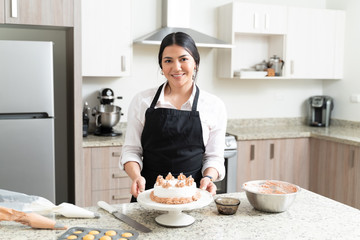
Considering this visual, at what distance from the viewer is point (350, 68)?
436 cm

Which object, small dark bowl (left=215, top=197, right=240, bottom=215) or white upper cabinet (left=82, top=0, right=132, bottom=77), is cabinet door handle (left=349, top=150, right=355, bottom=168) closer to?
white upper cabinet (left=82, top=0, right=132, bottom=77)

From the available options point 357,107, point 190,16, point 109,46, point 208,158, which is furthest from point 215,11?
point 208,158

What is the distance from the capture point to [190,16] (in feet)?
13.4

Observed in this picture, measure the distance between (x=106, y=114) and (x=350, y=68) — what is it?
247cm

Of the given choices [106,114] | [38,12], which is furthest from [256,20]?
[38,12]

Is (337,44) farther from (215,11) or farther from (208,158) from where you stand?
(208,158)

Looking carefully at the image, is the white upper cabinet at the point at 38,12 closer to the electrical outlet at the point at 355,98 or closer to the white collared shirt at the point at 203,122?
the white collared shirt at the point at 203,122

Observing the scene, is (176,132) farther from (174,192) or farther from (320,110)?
(320,110)

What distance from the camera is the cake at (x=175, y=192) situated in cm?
152

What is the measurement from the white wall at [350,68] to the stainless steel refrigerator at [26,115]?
2.91 metres

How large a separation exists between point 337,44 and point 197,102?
2.84 m

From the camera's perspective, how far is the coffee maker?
4.44 metres

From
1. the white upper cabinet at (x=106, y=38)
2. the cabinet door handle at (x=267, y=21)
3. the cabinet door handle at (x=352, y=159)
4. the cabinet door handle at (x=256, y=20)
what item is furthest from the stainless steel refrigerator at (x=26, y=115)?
the cabinet door handle at (x=352, y=159)

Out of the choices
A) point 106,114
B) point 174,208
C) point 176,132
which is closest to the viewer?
point 174,208
